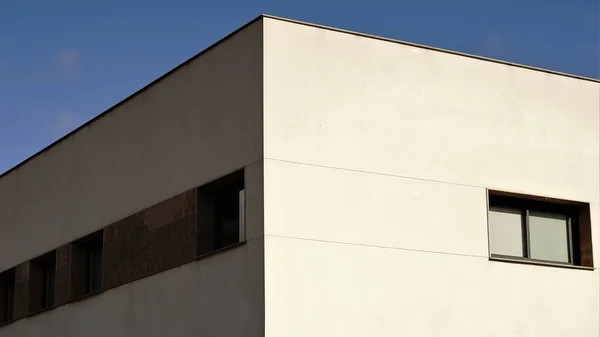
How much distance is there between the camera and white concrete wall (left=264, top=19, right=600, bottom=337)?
1878cm

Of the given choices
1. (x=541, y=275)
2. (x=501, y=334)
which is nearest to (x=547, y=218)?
(x=541, y=275)

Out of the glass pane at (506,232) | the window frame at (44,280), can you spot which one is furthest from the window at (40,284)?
the glass pane at (506,232)

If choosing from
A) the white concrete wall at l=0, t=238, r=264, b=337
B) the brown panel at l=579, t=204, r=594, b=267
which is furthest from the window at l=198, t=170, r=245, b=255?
the brown panel at l=579, t=204, r=594, b=267

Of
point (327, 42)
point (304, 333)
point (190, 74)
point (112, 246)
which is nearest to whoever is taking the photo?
point (304, 333)

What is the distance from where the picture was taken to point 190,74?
69.8 feet

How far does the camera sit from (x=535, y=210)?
21625mm

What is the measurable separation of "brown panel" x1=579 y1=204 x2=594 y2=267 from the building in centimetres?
3

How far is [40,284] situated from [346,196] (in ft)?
31.2

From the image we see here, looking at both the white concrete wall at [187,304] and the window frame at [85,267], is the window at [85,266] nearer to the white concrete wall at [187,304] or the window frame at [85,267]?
the window frame at [85,267]

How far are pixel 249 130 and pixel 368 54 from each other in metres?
2.37

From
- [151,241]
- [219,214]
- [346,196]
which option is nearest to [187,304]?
[219,214]

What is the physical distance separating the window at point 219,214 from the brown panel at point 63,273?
4945 millimetres

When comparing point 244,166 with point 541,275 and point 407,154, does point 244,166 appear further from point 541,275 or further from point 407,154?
point 541,275

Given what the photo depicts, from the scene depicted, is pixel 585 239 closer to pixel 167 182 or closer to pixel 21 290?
pixel 167 182
